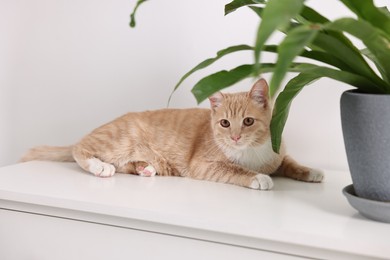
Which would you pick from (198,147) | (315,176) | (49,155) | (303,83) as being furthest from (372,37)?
(49,155)

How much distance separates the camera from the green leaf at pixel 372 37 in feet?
2.47

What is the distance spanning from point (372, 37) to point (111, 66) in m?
1.15

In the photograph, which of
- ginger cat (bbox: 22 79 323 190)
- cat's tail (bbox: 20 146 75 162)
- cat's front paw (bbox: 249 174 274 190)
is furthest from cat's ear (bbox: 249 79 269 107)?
cat's tail (bbox: 20 146 75 162)

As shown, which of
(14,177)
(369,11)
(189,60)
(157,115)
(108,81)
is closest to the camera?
(369,11)

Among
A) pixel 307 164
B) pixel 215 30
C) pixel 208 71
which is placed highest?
pixel 215 30

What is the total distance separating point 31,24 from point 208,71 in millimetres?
754

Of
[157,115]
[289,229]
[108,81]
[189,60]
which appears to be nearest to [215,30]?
[189,60]

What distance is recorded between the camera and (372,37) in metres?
0.80

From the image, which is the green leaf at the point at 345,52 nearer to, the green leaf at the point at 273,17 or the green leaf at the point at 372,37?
the green leaf at the point at 372,37

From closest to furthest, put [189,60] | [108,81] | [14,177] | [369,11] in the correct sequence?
[369,11] < [14,177] < [189,60] < [108,81]

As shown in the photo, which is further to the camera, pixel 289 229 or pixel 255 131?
pixel 255 131

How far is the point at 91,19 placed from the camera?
5.88ft

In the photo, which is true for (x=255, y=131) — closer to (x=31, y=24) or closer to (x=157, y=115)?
(x=157, y=115)

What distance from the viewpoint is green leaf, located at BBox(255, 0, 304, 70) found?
60cm
